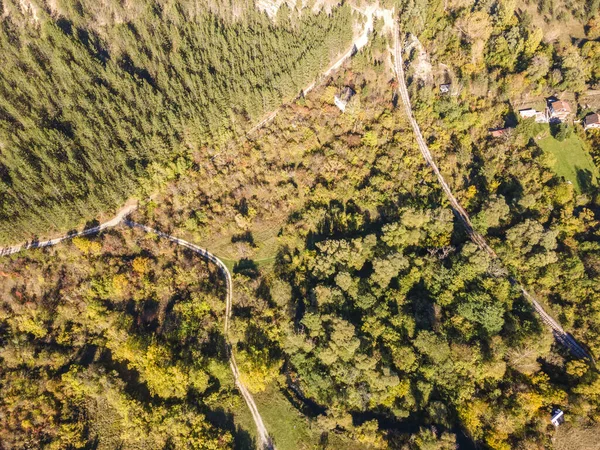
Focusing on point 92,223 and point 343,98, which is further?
point 343,98

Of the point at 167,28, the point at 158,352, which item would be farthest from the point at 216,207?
the point at 167,28

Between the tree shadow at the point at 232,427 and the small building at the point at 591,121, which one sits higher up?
the small building at the point at 591,121

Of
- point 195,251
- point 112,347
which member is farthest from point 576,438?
point 112,347

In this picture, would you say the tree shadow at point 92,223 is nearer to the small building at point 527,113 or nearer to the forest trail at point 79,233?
the forest trail at point 79,233

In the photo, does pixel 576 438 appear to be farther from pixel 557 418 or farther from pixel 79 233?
pixel 79 233

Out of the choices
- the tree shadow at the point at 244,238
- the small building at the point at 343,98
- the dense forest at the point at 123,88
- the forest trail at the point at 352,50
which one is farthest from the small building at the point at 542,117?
the tree shadow at the point at 244,238

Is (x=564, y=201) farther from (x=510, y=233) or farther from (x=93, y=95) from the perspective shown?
(x=93, y=95)
